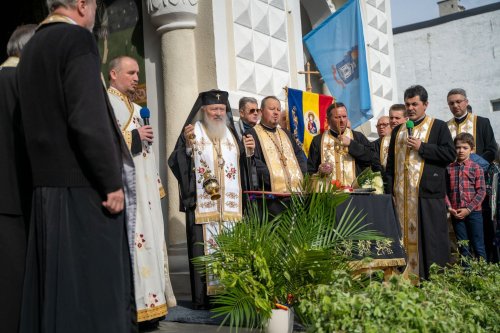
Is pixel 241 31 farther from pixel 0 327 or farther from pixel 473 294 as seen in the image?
pixel 0 327

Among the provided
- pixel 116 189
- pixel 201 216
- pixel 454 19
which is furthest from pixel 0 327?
pixel 454 19

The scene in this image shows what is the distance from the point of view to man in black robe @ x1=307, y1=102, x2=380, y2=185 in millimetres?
6984

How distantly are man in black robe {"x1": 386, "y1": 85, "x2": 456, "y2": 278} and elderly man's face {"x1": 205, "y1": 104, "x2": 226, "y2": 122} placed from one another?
6.56 feet

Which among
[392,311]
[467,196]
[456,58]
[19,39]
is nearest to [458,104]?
[467,196]

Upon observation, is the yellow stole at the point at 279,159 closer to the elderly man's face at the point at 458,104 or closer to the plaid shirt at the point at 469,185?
the plaid shirt at the point at 469,185

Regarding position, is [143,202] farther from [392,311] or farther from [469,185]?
[469,185]

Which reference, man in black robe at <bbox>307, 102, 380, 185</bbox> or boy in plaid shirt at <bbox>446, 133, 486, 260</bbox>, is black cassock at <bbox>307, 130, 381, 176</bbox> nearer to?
man in black robe at <bbox>307, 102, 380, 185</bbox>

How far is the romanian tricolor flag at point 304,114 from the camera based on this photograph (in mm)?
8039

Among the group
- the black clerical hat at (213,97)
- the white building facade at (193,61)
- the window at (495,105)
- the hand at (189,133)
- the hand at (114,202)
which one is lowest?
the hand at (114,202)

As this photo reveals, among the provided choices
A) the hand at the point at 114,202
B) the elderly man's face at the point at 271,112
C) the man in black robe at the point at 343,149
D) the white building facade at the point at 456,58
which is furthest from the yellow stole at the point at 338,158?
the white building facade at the point at 456,58

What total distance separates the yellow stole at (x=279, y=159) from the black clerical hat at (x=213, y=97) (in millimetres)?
561

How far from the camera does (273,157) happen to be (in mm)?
6703

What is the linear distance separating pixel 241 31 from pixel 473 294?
465 centimetres

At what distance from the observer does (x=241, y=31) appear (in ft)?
26.7
